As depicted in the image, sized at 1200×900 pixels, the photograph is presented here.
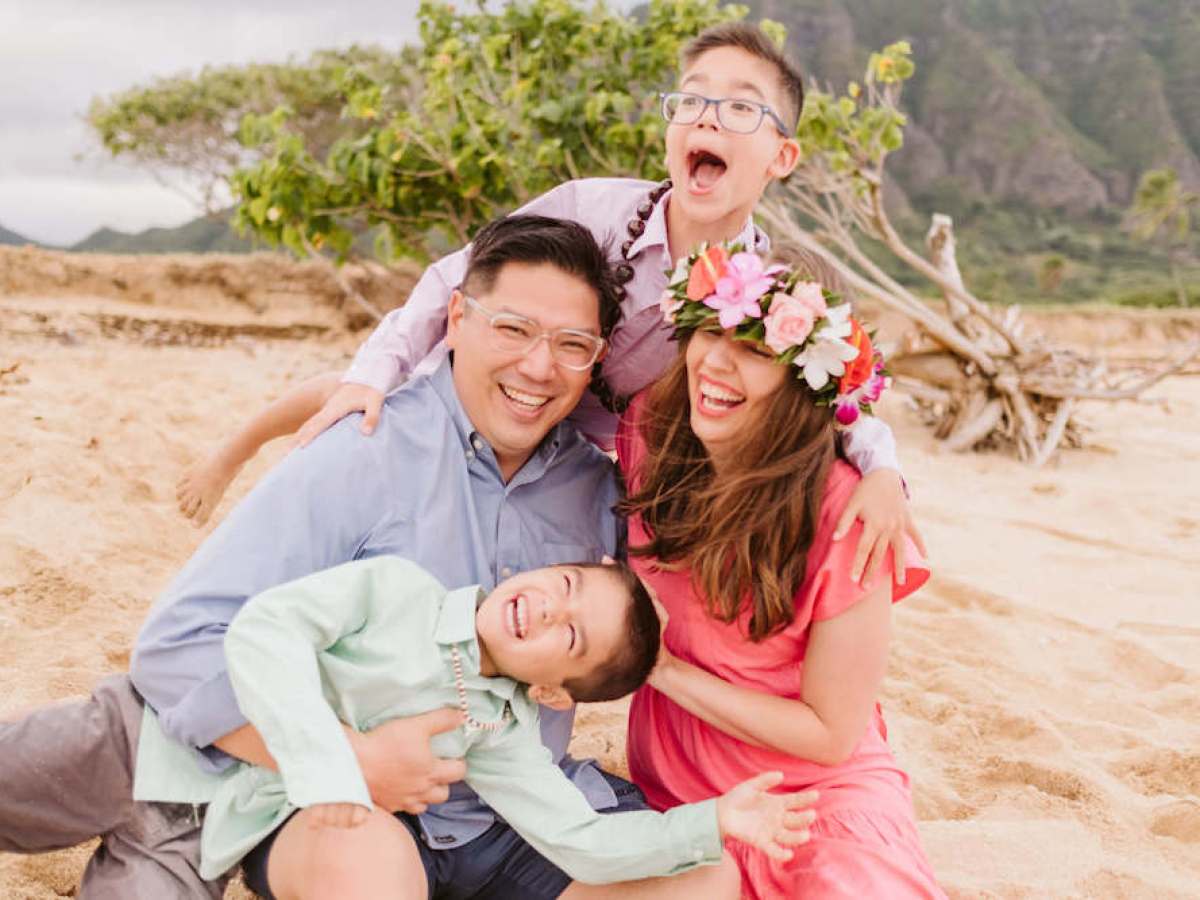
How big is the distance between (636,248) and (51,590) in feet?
7.80

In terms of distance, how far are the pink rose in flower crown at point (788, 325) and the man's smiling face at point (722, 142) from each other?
80 centimetres

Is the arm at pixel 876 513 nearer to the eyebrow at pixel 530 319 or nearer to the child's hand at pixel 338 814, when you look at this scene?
the eyebrow at pixel 530 319

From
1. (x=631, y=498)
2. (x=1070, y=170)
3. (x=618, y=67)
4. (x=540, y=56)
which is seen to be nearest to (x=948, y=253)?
(x=618, y=67)

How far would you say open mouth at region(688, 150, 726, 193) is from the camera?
2.96 meters

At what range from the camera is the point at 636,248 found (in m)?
3.04

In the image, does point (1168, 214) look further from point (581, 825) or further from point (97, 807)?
point (97, 807)

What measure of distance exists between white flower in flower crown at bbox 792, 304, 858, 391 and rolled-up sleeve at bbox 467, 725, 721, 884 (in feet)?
2.98

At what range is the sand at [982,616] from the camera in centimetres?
286

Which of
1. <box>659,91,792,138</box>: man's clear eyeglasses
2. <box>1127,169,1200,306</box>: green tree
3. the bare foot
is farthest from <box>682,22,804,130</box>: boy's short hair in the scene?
<box>1127,169,1200,306</box>: green tree

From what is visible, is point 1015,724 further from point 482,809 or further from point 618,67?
point 618,67

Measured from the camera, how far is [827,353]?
7.32 ft

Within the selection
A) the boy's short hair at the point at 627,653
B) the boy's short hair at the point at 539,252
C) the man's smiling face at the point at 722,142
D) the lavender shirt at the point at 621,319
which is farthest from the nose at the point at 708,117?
the boy's short hair at the point at 627,653

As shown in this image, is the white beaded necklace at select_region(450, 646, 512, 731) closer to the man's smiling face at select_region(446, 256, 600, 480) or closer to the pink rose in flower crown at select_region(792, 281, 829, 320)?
the man's smiling face at select_region(446, 256, 600, 480)

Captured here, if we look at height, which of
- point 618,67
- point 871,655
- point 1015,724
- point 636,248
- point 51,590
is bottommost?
point 1015,724
